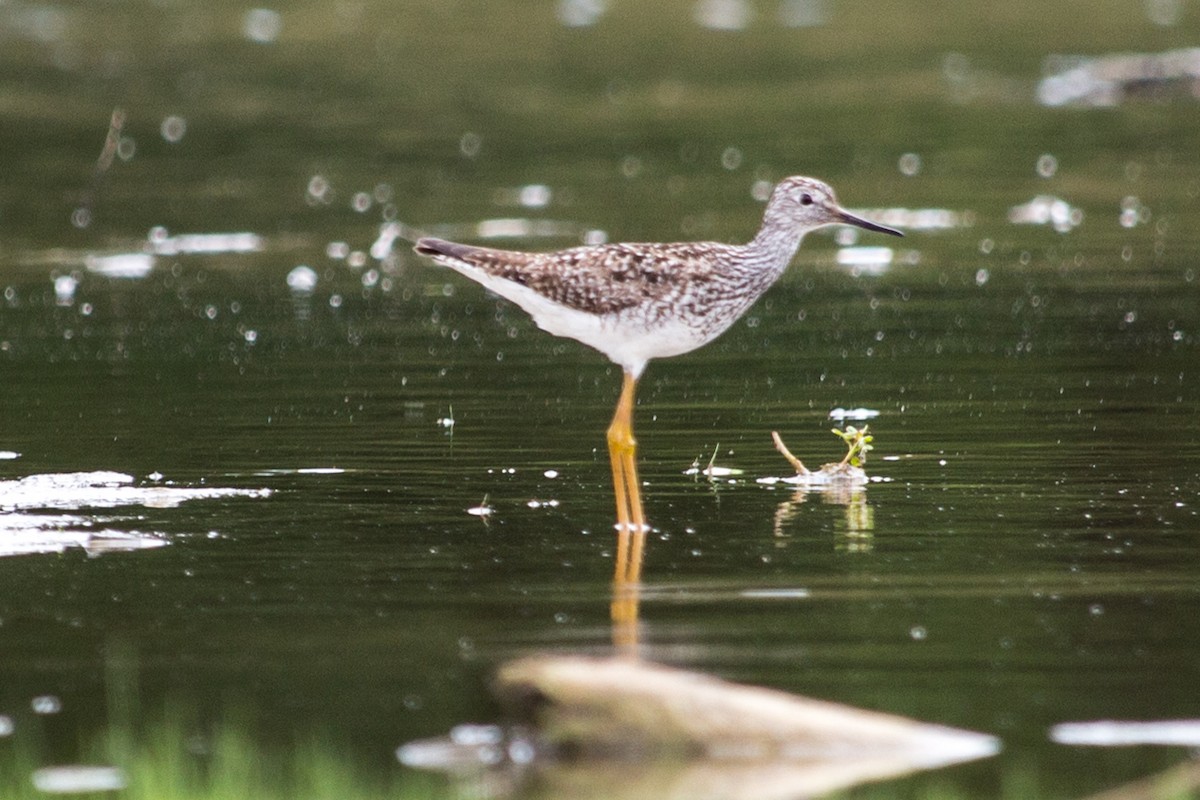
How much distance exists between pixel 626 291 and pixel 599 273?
0.55 ft

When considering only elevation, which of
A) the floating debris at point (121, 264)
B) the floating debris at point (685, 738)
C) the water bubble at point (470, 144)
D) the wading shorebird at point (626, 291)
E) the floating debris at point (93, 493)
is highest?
the water bubble at point (470, 144)

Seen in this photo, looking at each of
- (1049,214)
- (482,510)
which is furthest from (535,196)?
(482,510)

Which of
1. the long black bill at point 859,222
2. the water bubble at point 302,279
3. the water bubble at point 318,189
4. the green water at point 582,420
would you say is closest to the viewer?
the green water at point 582,420

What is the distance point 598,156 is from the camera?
24.3 metres

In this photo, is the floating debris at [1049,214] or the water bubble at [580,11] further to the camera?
the water bubble at [580,11]

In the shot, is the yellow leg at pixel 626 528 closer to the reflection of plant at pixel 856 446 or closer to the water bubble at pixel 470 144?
the reflection of plant at pixel 856 446

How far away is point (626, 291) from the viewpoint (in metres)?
10.8

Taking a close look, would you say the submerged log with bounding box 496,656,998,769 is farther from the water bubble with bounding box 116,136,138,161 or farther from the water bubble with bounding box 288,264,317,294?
the water bubble with bounding box 116,136,138,161

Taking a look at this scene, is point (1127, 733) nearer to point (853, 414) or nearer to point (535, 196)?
point (853, 414)

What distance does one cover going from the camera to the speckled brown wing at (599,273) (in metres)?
10.8

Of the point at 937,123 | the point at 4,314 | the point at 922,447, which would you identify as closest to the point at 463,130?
the point at 937,123

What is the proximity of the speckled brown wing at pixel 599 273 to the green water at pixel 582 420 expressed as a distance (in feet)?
2.94

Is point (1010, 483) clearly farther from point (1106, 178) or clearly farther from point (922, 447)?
point (1106, 178)

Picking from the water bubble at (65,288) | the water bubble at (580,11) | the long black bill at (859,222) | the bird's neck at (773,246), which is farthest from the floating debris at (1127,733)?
the water bubble at (580,11)
